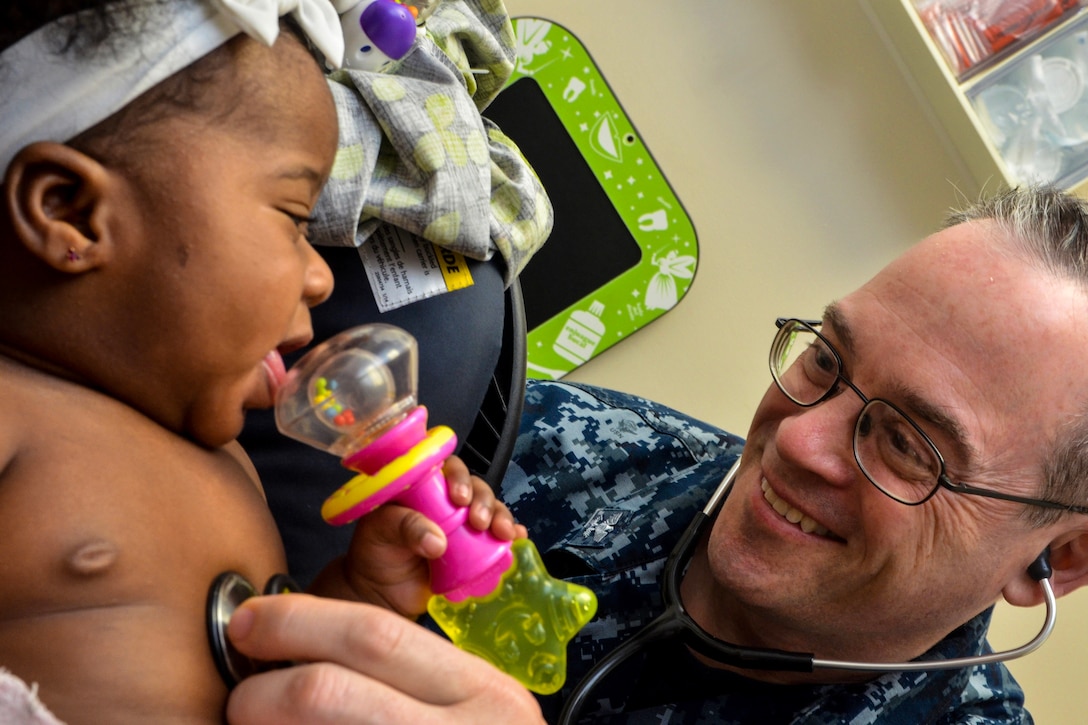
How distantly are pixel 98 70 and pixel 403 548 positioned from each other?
1.72 ft

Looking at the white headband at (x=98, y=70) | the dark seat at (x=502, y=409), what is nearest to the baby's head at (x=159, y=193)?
the white headband at (x=98, y=70)

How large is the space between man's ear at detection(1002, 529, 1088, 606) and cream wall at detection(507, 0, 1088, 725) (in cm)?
137

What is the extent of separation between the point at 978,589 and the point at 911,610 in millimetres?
101

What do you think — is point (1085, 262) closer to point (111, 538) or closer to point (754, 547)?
point (754, 547)

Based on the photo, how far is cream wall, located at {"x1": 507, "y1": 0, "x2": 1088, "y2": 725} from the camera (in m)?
2.59

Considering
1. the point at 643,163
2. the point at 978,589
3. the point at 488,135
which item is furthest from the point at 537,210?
the point at 643,163

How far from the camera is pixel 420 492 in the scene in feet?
3.01

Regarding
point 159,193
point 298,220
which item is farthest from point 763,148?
point 159,193

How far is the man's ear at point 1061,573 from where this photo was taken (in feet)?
4.22

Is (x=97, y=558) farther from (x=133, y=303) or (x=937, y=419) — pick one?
(x=937, y=419)

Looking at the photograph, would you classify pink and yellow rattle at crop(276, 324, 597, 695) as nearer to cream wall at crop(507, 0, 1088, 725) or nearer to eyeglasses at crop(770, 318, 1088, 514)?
eyeglasses at crop(770, 318, 1088, 514)

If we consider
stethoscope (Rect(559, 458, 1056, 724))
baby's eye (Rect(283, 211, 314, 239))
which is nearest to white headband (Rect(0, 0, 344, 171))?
baby's eye (Rect(283, 211, 314, 239))

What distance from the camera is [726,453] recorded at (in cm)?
167

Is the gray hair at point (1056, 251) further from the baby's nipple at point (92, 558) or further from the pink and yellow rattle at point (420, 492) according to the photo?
the baby's nipple at point (92, 558)
